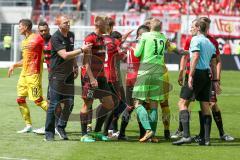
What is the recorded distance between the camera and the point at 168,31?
37.9m

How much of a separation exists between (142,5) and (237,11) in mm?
5378

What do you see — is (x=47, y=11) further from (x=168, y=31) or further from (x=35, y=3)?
(x=168, y=31)

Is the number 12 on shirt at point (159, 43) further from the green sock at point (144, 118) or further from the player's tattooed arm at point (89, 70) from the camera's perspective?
the player's tattooed arm at point (89, 70)

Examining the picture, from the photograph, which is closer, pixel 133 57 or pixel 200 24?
pixel 200 24

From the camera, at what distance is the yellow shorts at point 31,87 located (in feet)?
43.6

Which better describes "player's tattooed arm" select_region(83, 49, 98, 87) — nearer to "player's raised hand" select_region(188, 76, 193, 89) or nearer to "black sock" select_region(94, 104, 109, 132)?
"black sock" select_region(94, 104, 109, 132)

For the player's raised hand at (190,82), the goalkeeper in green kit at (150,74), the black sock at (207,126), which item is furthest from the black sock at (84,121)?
the black sock at (207,126)

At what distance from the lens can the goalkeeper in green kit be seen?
1219cm

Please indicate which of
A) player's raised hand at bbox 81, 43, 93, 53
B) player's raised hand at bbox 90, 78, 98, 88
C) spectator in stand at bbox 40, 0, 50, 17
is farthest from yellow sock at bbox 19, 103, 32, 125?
spectator in stand at bbox 40, 0, 50, 17

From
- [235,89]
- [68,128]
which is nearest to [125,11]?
[235,89]

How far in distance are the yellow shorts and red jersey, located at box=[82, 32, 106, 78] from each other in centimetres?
141

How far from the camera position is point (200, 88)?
11.9 meters

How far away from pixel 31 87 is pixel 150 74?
7.44 ft

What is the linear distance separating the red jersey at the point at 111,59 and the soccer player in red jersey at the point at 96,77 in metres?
0.65
